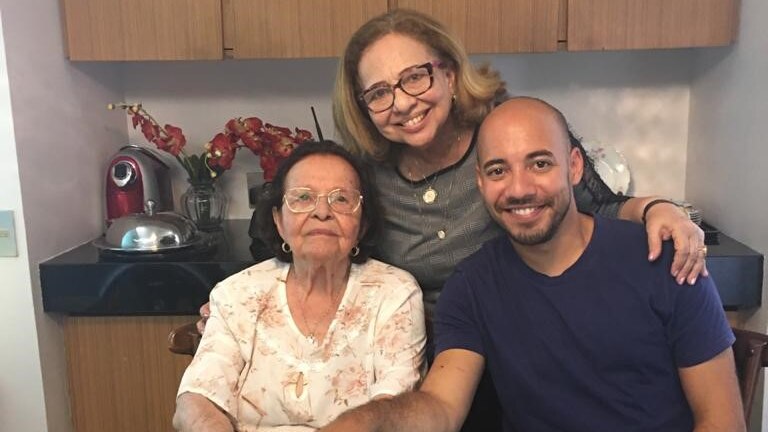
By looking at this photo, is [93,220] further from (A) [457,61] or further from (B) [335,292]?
(A) [457,61]

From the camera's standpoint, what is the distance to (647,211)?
145 cm

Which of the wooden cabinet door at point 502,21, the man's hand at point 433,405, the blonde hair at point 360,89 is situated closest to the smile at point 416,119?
the blonde hair at point 360,89

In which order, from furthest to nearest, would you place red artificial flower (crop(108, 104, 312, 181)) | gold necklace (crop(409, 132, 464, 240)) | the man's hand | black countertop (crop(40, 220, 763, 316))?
red artificial flower (crop(108, 104, 312, 181)) < black countertop (crop(40, 220, 763, 316)) < gold necklace (crop(409, 132, 464, 240)) < the man's hand

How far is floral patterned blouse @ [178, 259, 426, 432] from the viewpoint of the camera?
58.0 inches

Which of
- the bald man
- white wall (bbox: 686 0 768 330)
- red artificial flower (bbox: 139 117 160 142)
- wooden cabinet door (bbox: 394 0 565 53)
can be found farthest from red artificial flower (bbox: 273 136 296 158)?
white wall (bbox: 686 0 768 330)

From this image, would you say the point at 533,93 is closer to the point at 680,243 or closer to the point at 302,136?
the point at 302,136

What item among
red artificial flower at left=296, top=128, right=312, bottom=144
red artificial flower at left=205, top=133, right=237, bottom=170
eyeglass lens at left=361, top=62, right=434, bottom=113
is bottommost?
red artificial flower at left=205, top=133, right=237, bottom=170

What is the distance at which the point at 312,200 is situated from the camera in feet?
4.85

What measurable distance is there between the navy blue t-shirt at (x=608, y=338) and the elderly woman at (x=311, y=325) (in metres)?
0.24

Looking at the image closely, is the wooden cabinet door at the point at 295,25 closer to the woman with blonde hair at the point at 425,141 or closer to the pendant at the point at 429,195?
the woman with blonde hair at the point at 425,141

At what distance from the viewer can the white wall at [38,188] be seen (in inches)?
76.2

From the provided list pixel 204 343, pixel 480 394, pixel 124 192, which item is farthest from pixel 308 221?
pixel 124 192

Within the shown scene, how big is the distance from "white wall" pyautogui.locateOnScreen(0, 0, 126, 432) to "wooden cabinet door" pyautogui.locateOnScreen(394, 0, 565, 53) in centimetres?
106

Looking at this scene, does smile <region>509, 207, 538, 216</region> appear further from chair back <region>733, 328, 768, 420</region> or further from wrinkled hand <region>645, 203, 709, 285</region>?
chair back <region>733, 328, 768, 420</region>
